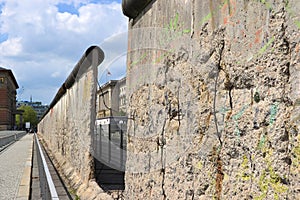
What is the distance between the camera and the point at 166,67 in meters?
3.66

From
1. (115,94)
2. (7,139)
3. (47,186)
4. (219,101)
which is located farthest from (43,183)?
(7,139)

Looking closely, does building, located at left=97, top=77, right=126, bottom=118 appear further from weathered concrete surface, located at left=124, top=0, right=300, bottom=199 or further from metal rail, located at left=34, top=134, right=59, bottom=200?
weathered concrete surface, located at left=124, top=0, right=300, bottom=199

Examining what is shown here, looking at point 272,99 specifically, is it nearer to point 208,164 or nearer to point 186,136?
point 208,164

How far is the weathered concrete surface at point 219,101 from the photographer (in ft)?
6.32

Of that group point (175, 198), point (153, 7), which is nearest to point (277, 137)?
point (175, 198)

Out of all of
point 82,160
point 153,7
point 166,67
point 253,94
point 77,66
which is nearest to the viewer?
point 253,94

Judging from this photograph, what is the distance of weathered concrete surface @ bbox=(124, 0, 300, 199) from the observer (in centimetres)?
193

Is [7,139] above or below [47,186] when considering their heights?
below

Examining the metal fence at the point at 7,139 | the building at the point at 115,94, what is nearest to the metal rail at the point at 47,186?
the building at the point at 115,94

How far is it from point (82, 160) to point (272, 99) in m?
5.96

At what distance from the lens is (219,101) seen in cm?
257

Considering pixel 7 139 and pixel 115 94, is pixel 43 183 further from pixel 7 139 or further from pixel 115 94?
pixel 7 139

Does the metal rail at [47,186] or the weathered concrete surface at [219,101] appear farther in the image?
the metal rail at [47,186]

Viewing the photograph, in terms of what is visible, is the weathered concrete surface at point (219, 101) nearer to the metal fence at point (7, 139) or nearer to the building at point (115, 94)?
the building at point (115, 94)
